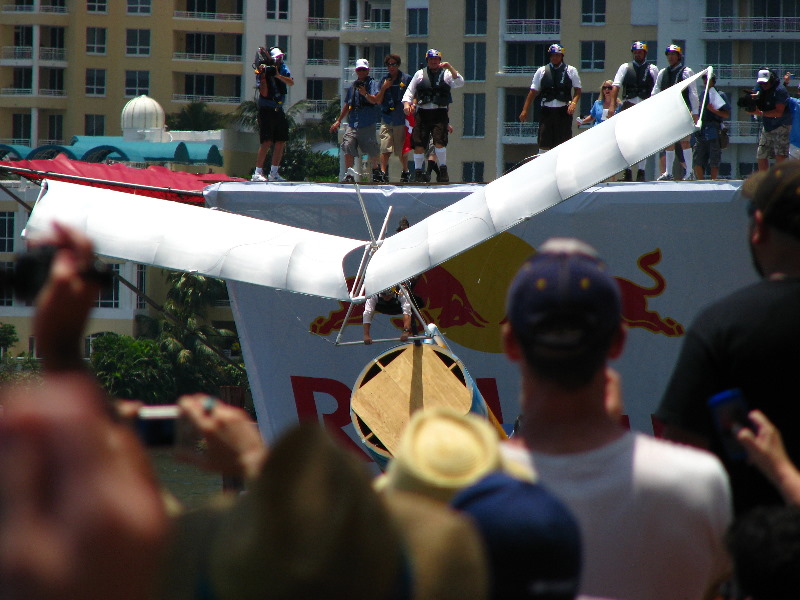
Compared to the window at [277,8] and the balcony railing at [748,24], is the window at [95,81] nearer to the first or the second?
the window at [277,8]

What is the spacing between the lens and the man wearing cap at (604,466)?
2.68 m

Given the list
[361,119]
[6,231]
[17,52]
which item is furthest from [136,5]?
[361,119]

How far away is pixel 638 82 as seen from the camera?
17.3m

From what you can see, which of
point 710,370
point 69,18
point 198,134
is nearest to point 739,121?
point 198,134

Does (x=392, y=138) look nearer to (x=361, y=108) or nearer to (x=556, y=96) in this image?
(x=361, y=108)

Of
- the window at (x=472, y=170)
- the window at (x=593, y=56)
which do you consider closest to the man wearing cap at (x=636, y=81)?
the window at (x=593, y=56)

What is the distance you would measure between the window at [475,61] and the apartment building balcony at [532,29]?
4.83 ft

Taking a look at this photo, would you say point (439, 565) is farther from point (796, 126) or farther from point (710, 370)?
point (796, 126)

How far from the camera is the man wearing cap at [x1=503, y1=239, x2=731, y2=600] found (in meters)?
2.68

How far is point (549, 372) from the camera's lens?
271cm

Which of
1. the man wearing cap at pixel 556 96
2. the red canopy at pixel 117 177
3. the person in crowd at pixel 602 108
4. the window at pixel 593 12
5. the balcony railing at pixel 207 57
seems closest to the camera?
the man wearing cap at pixel 556 96

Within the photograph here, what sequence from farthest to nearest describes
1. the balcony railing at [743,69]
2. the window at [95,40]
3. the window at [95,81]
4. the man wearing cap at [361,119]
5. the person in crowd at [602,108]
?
the window at [95,81]
the window at [95,40]
the balcony railing at [743,69]
the person in crowd at [602,108]
the man wearing cap at [361,119]

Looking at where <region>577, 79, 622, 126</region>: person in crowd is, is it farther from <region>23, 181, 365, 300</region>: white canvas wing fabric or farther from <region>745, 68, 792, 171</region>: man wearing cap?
<region>23, 181, 365, 300</region>: white canvas wing fabric

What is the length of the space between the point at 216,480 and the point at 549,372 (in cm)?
3940
